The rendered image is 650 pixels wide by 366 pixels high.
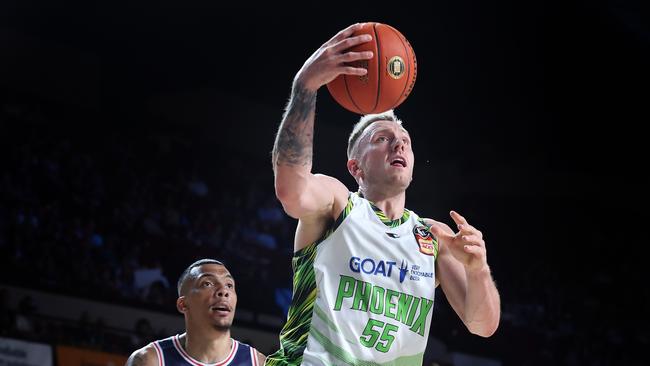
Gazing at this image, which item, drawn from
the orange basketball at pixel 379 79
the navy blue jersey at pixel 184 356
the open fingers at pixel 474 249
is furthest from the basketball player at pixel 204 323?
the open fingers at pixel 474 249

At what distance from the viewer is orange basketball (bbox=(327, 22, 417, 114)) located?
11.0ft

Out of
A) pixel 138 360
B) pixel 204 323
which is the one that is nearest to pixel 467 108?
pixel 204 323

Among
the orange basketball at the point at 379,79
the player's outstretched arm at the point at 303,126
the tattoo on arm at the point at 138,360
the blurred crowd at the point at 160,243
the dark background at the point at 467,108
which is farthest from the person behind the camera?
the dark background at the point at 467,108

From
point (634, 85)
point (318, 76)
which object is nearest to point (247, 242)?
point (634, 85)

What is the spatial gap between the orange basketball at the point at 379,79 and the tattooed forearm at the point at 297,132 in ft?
1.21

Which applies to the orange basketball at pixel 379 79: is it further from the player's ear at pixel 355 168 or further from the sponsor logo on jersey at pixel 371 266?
the sponsor logo on jersey at pixel 371 266

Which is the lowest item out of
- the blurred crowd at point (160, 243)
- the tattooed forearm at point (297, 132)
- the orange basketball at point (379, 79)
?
the blurred crowd at point (160, 243)

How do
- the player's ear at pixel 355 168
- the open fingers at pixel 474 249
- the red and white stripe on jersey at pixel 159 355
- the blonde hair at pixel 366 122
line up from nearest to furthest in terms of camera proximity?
the open fingers at pixel 474 249 < the player's ear at pixel 355 168 < the blonde hair at pixel 366 122 < the red and white stripe on jersey at pixel 159 355

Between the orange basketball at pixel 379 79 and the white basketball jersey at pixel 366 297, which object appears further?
the orange basketball at pixel 379 79

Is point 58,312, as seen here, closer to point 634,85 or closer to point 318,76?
point 318,76

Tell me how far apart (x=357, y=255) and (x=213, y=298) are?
2277 millimetres

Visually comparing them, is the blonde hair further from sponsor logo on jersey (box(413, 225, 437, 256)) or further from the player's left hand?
the player's left hand

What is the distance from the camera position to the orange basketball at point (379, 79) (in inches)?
132

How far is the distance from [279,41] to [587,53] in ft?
17.3
